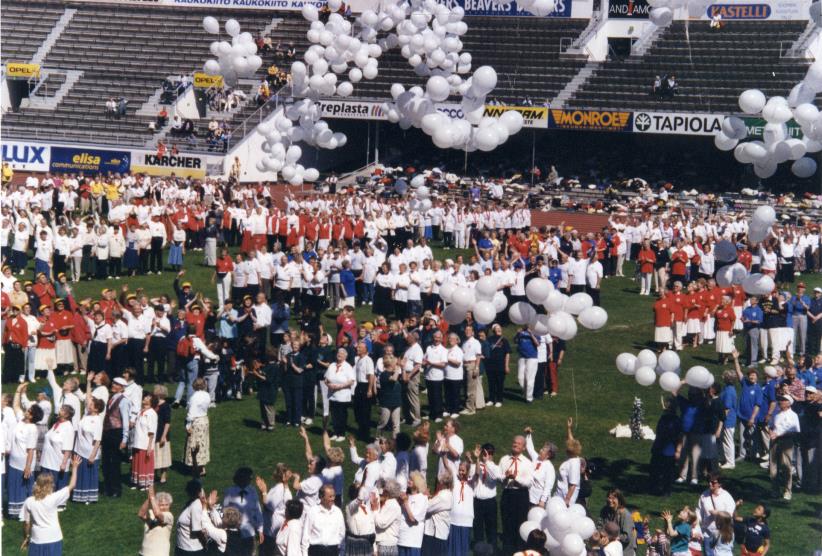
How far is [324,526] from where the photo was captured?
1030 centimetres

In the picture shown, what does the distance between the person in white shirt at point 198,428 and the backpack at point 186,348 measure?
2.34 meters

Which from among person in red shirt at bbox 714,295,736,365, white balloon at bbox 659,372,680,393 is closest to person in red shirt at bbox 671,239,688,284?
person in red shirt at bbox 714,295,736,365

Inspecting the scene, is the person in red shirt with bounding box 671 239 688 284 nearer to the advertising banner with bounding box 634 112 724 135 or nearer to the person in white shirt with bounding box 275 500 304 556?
the person in white shirt with bounding box 275 500 304 556

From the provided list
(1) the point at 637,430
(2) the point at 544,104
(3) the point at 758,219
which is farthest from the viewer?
(2) the point at 544,104

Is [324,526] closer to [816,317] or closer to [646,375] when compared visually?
[646,375]

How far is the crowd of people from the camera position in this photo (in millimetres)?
10930

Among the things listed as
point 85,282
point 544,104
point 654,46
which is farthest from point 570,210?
point 85,282

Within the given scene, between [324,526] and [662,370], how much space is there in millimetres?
4297

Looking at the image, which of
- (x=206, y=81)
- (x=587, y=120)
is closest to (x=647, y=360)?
(x=587, y=120)

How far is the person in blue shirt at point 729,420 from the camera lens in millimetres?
14134

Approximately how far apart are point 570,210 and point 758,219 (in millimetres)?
23539

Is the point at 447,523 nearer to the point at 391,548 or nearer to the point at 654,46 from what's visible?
the point at 391,548

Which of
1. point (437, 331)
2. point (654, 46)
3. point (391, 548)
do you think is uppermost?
point (654, 46)

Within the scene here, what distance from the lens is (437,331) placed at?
52.6 ft
